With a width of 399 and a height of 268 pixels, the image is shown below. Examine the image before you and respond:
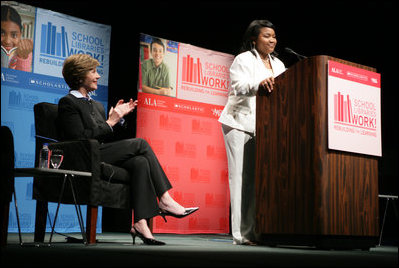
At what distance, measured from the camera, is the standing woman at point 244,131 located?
11.3ft

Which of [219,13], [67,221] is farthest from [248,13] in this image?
[67,221]

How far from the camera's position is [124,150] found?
10.5ft

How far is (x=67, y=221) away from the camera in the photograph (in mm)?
4938

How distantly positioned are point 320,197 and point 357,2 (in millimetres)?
3382

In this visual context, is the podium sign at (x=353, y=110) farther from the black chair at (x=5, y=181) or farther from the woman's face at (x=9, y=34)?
the woman's face at (x=9, y=34)

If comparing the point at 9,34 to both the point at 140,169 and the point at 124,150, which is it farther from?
the point at 140,169

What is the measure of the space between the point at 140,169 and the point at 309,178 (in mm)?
991

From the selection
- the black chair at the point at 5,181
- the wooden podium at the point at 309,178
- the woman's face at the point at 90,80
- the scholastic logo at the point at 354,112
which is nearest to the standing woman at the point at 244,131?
the wooden podium at the point at 309,178

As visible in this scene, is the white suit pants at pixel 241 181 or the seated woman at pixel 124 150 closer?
the seated woman at pixel 124 150

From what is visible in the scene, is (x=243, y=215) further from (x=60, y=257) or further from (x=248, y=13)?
(x=248, y=13)

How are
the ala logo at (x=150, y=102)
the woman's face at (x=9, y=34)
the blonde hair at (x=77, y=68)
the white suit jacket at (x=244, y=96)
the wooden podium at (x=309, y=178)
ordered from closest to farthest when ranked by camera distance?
the wooden podium at (x=309, y=178) → the blonde hair at (x=77, y=68) → the white suit jacket at (x=244, y=96) → the woman's face at (x=9, y=34) → the ala logo at (x=150, y=102)

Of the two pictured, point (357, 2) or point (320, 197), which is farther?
point (357, 2)

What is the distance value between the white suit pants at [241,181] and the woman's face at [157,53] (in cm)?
204

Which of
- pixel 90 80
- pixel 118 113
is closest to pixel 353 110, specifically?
pixel 118 113
